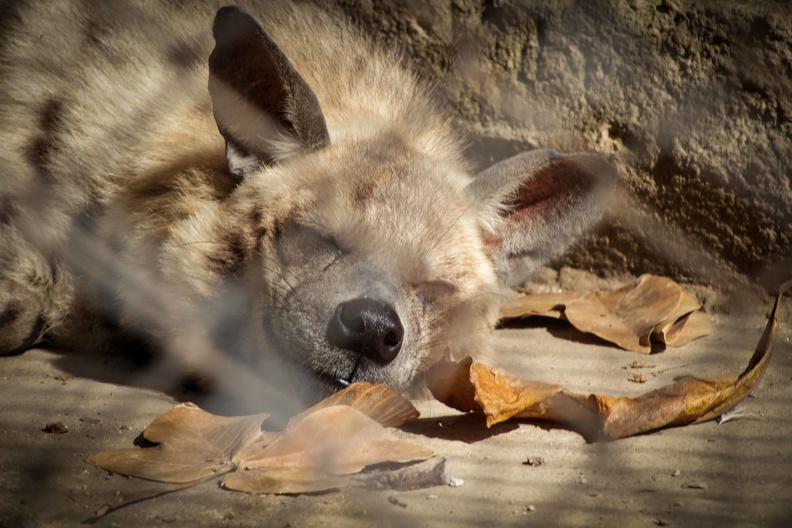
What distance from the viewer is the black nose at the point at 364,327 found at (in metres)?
2.13

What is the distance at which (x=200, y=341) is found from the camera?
2436 mm

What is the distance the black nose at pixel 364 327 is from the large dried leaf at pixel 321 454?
192 millimetres

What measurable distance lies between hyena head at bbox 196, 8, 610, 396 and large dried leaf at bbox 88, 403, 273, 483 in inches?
9.9

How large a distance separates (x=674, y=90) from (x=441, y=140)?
2.85 feet

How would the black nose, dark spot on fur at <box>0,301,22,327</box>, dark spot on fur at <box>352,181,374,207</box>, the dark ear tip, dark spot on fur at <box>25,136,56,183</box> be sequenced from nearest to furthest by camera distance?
the black nose < the dark ear tip < dark spot on fur at <box>352,181,374,207</box> < dark spot on fur at <box>0,301,22,327</box> < dark spot on fur at <box>25,136,56,183</box>

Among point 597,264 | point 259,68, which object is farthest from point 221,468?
point 597,264

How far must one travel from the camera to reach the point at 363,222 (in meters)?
2.32

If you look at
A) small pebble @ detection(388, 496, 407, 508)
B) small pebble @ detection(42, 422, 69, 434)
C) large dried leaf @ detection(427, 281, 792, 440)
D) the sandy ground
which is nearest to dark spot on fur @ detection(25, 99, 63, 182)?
the sandy ground

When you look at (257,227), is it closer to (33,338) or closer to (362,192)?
(362,192)

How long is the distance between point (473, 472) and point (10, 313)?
4.56 feet

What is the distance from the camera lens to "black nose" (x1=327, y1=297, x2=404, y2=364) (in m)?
2.13

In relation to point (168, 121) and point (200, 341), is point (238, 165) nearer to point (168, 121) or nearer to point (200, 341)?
point (168, 121)

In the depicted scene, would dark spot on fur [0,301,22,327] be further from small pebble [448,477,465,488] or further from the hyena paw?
small pebble [448,477,465,488]

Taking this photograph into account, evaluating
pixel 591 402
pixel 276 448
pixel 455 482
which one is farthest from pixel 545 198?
pixel 276 448
